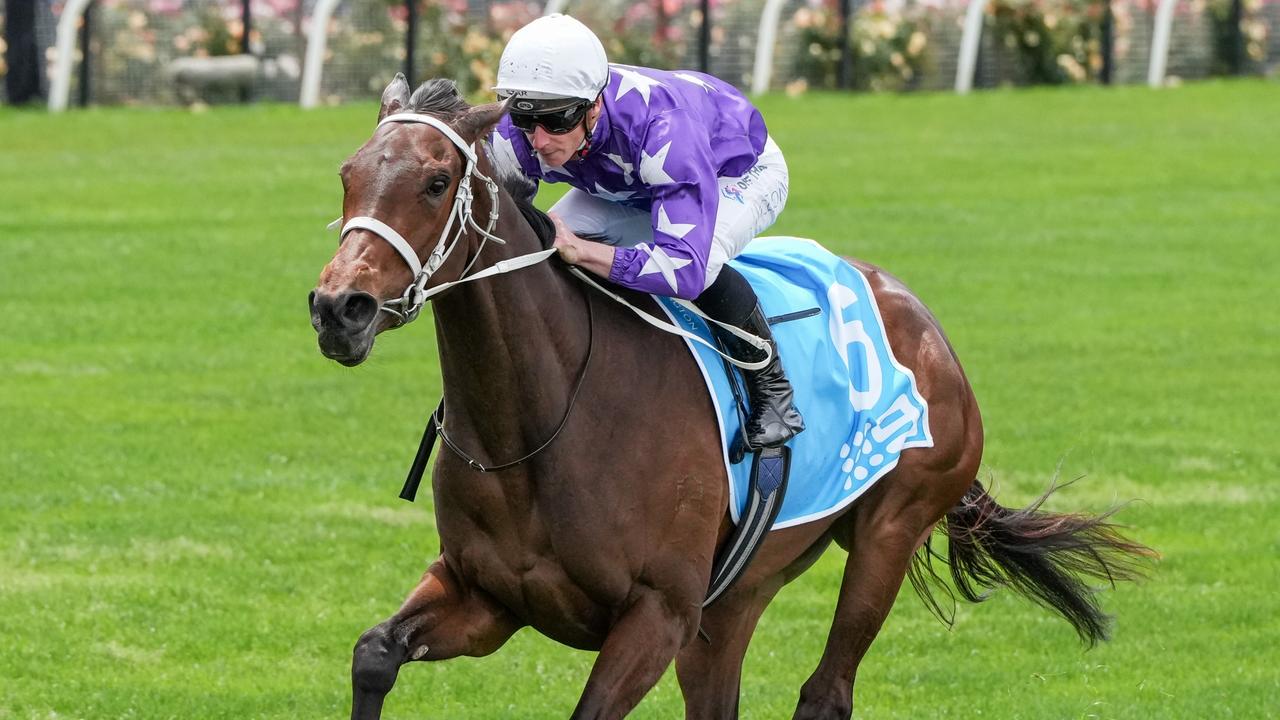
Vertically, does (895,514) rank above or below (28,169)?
above

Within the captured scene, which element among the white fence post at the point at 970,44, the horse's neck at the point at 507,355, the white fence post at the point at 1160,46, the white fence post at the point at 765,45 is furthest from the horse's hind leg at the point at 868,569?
the white fence post at the point at 1160,46

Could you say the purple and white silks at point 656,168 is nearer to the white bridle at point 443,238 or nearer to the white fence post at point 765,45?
the white bridle at point 443,238

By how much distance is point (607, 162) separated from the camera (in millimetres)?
4949

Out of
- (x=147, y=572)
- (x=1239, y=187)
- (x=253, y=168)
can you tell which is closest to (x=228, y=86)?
(x=253, y=168)

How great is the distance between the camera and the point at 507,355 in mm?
4633

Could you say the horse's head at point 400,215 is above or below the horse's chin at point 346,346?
above

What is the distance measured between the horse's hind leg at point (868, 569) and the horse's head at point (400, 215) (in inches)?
71.0

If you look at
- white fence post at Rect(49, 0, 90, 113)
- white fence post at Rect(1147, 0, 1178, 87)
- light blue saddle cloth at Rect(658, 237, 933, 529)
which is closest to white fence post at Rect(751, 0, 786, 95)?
white fence post at Rect(1147, 0, 1178, 87)

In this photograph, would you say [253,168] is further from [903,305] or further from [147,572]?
[903,305]

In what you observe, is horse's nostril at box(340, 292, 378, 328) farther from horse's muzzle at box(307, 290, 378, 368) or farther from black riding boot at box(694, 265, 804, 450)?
black riding boot at box(694, 265, 804, 450)

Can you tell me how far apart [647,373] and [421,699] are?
2.08 meters

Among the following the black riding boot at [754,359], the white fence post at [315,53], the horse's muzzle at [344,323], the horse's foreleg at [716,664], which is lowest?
the white fence post at [315,53]

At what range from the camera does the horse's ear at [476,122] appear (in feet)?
14.4

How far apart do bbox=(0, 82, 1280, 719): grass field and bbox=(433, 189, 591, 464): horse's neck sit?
197cm
